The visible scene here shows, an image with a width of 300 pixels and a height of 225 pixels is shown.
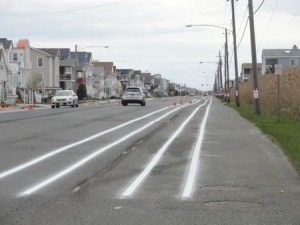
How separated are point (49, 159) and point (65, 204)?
4.91m

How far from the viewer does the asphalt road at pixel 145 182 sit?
7.34 metres

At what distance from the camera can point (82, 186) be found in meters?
9.43

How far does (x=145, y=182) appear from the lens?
32.2ft

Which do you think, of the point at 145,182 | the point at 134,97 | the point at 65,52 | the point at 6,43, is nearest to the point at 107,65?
the point at 65,52

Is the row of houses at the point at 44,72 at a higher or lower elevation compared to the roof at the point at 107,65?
lower

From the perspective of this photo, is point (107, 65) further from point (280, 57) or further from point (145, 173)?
point (145, 173)

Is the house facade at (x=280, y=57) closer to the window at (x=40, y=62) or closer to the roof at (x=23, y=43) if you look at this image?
the window at (x=40, y=62)

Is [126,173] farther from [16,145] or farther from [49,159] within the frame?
[16,145]

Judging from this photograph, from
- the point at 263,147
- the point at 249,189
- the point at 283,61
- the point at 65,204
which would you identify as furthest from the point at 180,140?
the point at 283,61

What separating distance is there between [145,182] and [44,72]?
91.1 metres

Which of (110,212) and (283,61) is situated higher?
(283,61)

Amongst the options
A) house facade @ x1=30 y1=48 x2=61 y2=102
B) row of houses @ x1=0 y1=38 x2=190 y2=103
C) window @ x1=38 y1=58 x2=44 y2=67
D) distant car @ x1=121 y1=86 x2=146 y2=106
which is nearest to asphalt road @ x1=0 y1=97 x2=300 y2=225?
distant car @ x1=121 y1=86 x2=146 y2=106

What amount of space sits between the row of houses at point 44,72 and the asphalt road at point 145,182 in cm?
5420

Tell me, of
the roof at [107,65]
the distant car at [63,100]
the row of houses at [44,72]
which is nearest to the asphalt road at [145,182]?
the distant car at [63,100]
